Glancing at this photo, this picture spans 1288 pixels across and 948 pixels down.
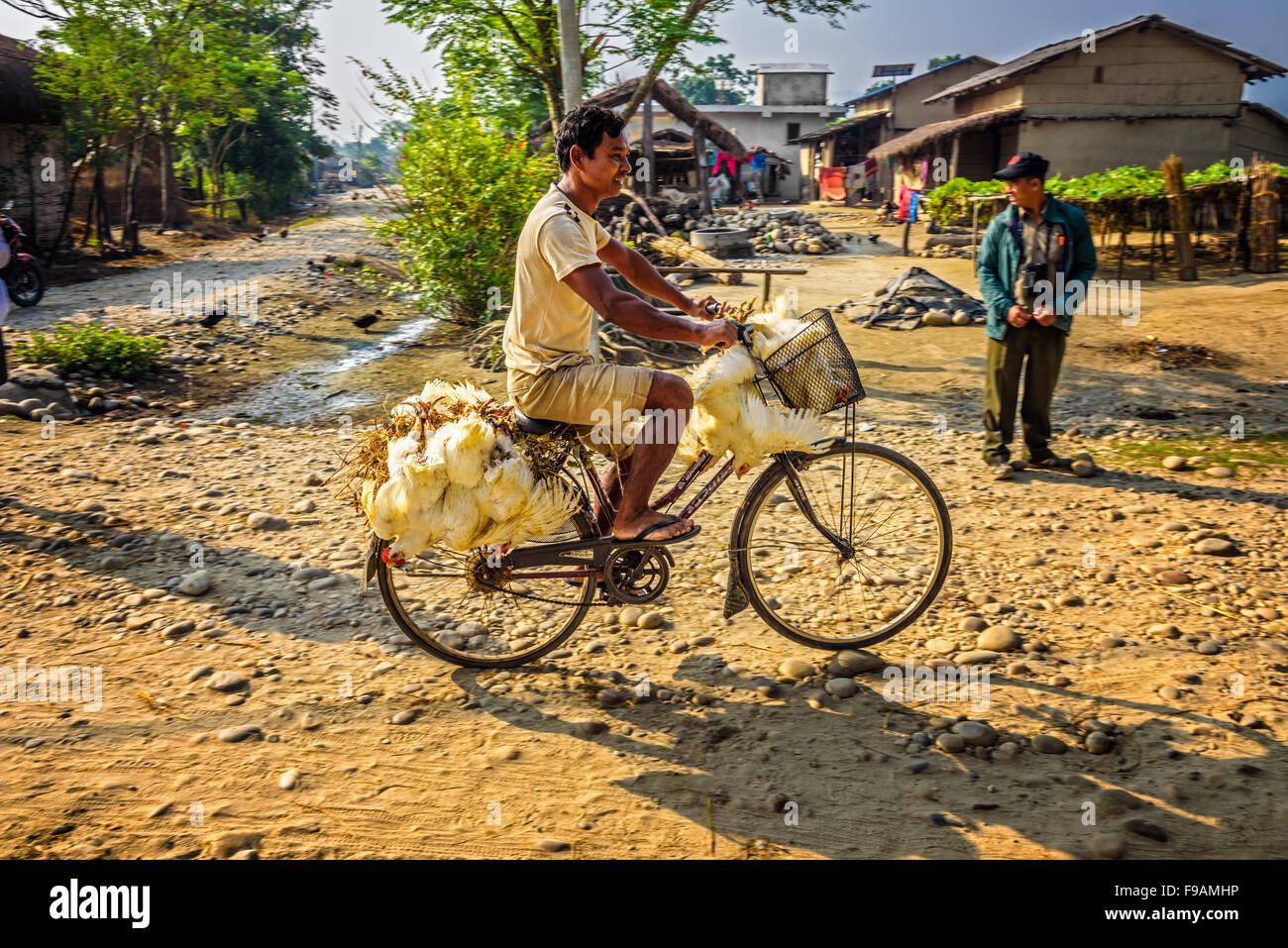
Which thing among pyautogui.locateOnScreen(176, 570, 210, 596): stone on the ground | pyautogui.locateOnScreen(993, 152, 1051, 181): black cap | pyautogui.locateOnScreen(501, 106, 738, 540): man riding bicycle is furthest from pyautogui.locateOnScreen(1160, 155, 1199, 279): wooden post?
pyautogui.locateOnScreen(176, 570, 210, 596): stone on the ground

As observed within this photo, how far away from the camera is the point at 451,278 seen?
35.6 feet

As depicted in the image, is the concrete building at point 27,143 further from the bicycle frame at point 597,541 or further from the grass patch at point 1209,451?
the grass patch at point 1209,451

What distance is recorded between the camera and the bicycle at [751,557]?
3518 mm

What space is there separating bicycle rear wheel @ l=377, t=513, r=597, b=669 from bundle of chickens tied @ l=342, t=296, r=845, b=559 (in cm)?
22

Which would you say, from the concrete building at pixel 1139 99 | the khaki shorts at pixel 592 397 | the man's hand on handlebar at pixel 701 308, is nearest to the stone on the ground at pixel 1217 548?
the man's hand on handlebar at pixel 701 308

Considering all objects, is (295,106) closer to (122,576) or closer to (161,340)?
(161,340)

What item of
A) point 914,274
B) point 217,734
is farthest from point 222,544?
point 914,274

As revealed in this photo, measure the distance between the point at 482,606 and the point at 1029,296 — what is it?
425cm

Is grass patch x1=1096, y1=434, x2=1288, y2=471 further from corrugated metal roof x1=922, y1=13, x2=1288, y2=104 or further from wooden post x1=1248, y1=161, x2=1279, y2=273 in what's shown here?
corrugated metal roof x1=922, y1=13, x2=1288, y2=104

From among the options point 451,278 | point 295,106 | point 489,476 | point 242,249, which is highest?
point 295,106

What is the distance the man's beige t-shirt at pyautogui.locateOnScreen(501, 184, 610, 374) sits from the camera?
3.13m

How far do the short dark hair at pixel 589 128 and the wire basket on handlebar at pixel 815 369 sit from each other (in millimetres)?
1064

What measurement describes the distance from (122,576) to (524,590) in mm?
2576

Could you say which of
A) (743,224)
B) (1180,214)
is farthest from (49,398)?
(743,224)
